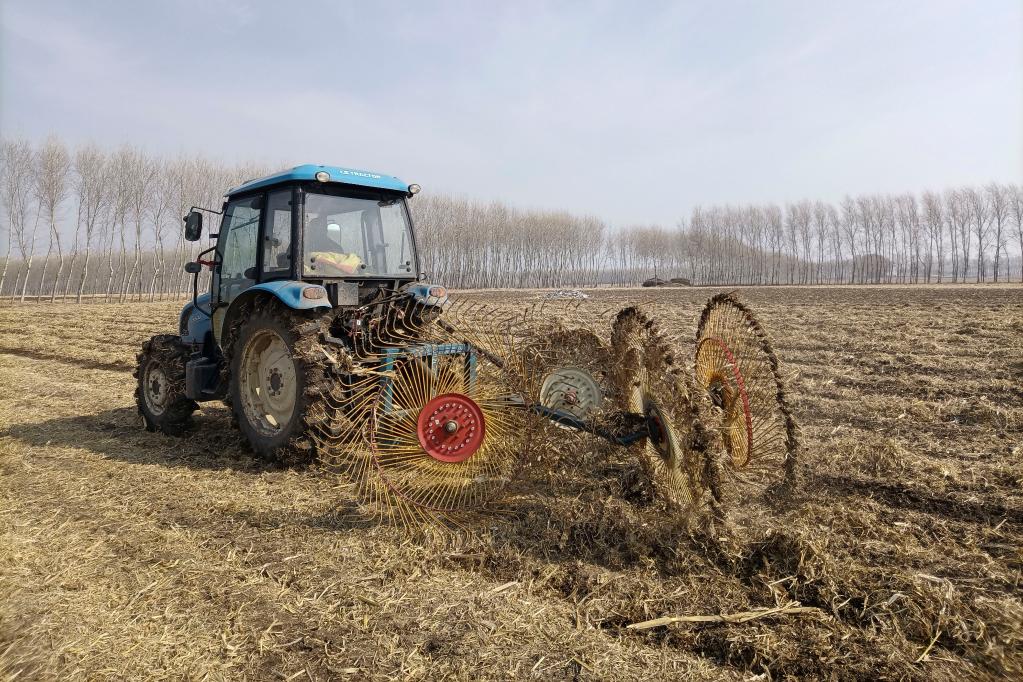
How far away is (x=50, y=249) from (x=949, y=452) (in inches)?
1867

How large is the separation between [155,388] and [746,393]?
564 cm

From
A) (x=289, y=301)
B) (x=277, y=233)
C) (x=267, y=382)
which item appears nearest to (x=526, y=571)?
(x=289, y=301)

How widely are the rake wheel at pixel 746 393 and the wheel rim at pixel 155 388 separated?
16.6ft

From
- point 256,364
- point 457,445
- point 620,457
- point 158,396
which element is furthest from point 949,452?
point 158,396

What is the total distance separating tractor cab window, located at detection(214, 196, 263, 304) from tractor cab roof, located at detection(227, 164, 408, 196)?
174mm

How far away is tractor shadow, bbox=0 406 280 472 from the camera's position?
528 cm

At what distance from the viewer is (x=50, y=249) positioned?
127 ft

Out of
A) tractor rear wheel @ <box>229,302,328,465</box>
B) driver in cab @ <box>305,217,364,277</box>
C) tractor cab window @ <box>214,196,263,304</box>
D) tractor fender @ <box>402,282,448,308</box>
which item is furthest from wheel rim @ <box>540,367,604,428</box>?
tractor cab window @ <box>214,196,263,304</box>

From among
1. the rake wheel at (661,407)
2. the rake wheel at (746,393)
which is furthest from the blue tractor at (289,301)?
the rake wheel at (746,393)

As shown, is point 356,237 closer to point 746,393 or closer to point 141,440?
point 141,440

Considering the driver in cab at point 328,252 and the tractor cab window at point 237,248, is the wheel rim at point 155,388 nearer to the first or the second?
the tractor cab window at point 237,248

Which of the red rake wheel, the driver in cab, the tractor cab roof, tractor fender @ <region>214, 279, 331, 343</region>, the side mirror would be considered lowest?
the red rake wheel

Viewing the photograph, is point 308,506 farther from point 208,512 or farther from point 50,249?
point 50,249

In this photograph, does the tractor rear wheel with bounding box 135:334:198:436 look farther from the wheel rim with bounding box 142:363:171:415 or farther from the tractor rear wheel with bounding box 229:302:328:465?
the tractor rear wheel with bounding box 229:302:328:465
